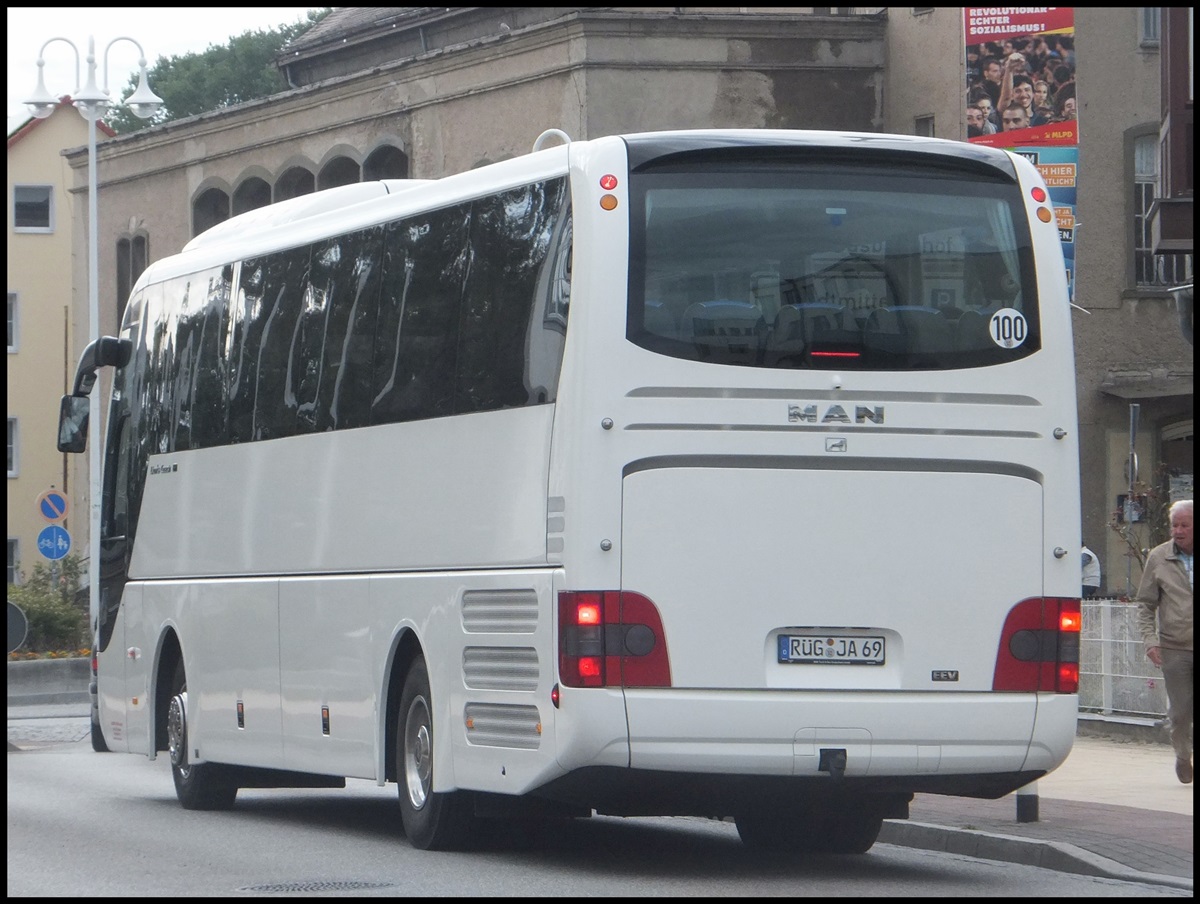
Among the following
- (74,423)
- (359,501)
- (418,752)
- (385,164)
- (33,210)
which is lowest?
(418,752)

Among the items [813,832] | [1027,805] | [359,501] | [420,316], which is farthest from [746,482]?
[1027,805]

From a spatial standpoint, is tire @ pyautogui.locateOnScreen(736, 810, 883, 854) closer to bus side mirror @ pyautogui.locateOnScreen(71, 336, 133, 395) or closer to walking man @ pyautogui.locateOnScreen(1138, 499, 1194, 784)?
walking man @ pyautogui.locateOnScreen(1138, 499, 1194, 784)

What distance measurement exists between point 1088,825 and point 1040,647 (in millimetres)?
2475

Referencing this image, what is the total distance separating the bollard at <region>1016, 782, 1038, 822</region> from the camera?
1362 centimetres

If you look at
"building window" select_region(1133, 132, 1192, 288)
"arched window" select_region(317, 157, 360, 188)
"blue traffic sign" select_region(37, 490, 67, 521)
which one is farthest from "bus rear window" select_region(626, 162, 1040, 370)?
"arched window" select_region(317, 157, 360, 188)

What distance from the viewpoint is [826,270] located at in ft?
37.6

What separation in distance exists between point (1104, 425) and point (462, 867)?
78.4ft

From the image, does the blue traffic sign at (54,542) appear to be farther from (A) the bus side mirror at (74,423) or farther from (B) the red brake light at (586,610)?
(B) the red brake light at (586,610)

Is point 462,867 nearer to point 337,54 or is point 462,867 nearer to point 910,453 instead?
point 910,453

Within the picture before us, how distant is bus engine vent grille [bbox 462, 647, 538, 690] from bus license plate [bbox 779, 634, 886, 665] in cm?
124

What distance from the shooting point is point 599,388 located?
442 inches

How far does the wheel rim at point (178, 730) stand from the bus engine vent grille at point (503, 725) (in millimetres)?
5152

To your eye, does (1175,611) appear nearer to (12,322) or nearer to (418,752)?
(418,752)

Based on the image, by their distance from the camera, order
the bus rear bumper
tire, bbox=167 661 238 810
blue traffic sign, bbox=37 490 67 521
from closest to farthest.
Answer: the bus rear bumper < tire, bbox=167 661 238 810 < blue traffic sign, bbox=37 490 67 521
